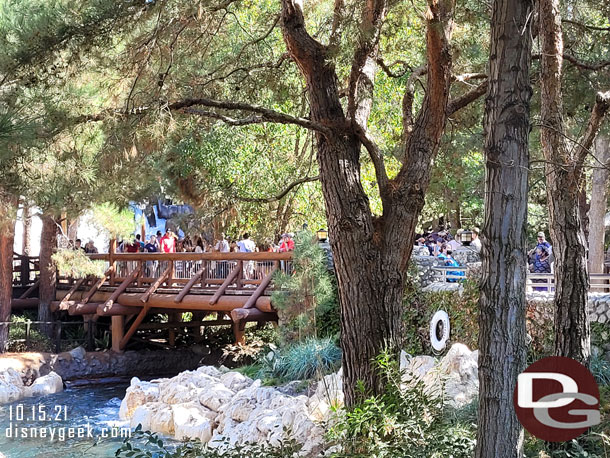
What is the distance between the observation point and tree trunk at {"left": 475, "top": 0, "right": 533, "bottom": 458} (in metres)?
4.04

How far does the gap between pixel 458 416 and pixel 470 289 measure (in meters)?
5.50

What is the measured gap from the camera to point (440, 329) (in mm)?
11078

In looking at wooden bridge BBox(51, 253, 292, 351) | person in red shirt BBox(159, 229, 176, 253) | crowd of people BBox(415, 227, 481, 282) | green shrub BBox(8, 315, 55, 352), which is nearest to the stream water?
wooden bridge BBox(51, 253, 292, 351)

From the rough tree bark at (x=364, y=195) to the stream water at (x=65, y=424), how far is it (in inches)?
212

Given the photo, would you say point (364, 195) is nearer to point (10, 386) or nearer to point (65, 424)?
point (65, 424)

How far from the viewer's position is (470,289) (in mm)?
11953

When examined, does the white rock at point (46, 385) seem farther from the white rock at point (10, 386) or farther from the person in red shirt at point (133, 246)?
the person in red shirt at point (133, 246)

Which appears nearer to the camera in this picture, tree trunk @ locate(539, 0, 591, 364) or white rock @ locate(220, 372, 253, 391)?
tree trunk @ locate(539, 0, 591, 364)

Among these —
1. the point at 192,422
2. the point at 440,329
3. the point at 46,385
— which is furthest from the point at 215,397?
the point at 46,385

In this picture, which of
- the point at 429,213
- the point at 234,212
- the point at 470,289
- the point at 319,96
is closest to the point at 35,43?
the point at 319,96

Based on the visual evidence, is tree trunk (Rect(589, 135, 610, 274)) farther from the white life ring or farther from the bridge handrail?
the bridge handrail

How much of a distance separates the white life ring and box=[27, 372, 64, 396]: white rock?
8.71 metres

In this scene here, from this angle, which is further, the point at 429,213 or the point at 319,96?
the point at 429,213

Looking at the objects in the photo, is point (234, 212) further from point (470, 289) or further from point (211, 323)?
point (470, 289)
